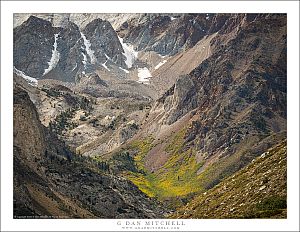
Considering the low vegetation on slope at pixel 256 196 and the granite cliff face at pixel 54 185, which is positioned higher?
the granite cliff face at pixel 54 185

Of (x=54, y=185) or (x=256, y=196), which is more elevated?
(x=54, y=185)

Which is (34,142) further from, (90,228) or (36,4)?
(90,228)

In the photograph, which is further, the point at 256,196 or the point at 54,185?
the point at 54,185

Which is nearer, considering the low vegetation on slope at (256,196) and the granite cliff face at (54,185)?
the low vegetation on slope at (256,196)

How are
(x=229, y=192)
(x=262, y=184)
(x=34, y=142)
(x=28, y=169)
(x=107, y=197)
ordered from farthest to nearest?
(x=107, y=197) → (x=34, y=142) → (x=28, y=169) → (x=229, y=192) → (x=262, y=184)

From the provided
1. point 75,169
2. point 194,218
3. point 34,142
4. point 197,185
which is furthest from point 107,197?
point 194,218

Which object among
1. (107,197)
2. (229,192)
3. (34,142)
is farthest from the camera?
(107,197)

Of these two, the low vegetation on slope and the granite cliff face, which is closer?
the low vegetation on slope

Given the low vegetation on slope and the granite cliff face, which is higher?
the granite cliff face
